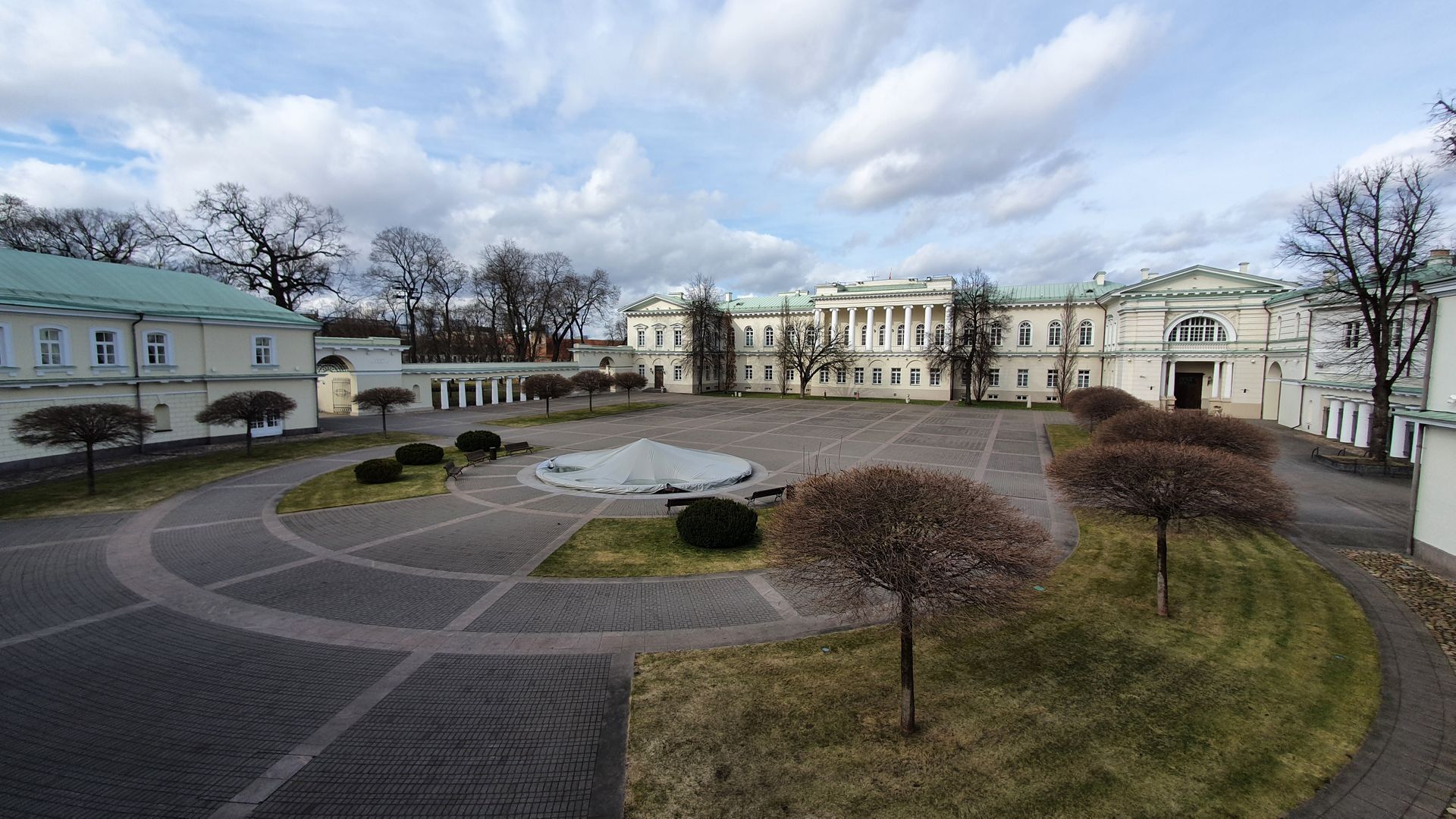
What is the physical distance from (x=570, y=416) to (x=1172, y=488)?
127 ft

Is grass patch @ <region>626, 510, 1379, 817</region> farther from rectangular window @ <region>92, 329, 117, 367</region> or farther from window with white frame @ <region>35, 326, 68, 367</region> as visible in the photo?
rectangular window @ <region>92, 329, 117, 367</region>

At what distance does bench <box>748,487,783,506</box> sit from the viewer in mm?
17703

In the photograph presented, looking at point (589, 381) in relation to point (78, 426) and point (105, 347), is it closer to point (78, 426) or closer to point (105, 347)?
point (105, 347)

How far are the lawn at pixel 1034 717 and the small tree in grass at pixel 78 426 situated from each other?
2220 cm

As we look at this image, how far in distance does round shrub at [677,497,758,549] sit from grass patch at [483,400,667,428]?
1035 inches

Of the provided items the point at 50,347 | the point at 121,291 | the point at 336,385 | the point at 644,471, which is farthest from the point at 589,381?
the point at 50,347

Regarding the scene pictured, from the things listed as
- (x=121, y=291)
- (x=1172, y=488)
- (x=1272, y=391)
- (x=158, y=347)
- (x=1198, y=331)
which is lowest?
(x=1172, y=488)

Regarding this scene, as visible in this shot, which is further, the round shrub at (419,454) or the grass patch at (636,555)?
the round shrub at (419,454)

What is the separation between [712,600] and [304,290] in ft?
171

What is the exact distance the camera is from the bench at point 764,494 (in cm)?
1770

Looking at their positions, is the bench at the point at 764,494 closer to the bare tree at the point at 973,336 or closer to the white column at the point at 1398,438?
the white column at the point at 1398,438

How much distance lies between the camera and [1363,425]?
2806 centimetres

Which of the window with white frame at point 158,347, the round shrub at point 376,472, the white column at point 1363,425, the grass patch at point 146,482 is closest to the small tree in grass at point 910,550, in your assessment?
the round shrub at point 376,472

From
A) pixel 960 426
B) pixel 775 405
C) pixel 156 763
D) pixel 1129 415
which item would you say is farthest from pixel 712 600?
pixel 775 405
